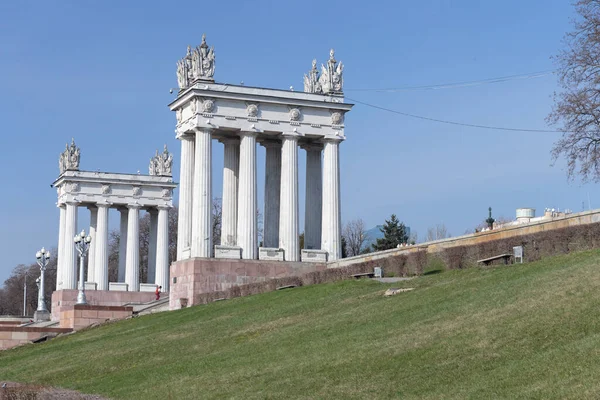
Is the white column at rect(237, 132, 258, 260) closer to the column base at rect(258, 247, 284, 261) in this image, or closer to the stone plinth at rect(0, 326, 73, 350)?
the column base at rect(258, 247, 284, 261)

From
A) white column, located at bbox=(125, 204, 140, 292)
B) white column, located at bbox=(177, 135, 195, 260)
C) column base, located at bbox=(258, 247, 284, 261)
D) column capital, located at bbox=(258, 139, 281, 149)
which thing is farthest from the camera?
white column, located at bbox=(125, 204, 140, 292)

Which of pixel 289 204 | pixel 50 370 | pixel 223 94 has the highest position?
pixel 223 94

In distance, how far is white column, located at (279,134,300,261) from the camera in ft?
183

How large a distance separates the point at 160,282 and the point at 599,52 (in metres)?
52.4

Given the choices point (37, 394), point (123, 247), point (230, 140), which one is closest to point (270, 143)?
point (230, 140)

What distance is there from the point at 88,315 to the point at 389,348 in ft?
101

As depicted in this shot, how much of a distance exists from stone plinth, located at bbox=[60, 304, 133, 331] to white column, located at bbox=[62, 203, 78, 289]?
29.5m

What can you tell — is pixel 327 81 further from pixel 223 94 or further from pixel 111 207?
pixel 111 207

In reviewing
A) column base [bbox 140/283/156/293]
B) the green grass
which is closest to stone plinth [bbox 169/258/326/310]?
the green grass

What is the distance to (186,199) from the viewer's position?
5566cm

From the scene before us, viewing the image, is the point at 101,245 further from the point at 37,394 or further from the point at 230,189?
the point at 37,394

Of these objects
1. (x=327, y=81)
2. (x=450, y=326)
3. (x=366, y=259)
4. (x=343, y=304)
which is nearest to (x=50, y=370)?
(x=343, y=304)

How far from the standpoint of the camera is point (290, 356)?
24.3 meters

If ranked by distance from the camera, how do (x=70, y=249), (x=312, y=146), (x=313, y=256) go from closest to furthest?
(x=313, y=256) → (x=312, y=146) → (x=70, y=249)
